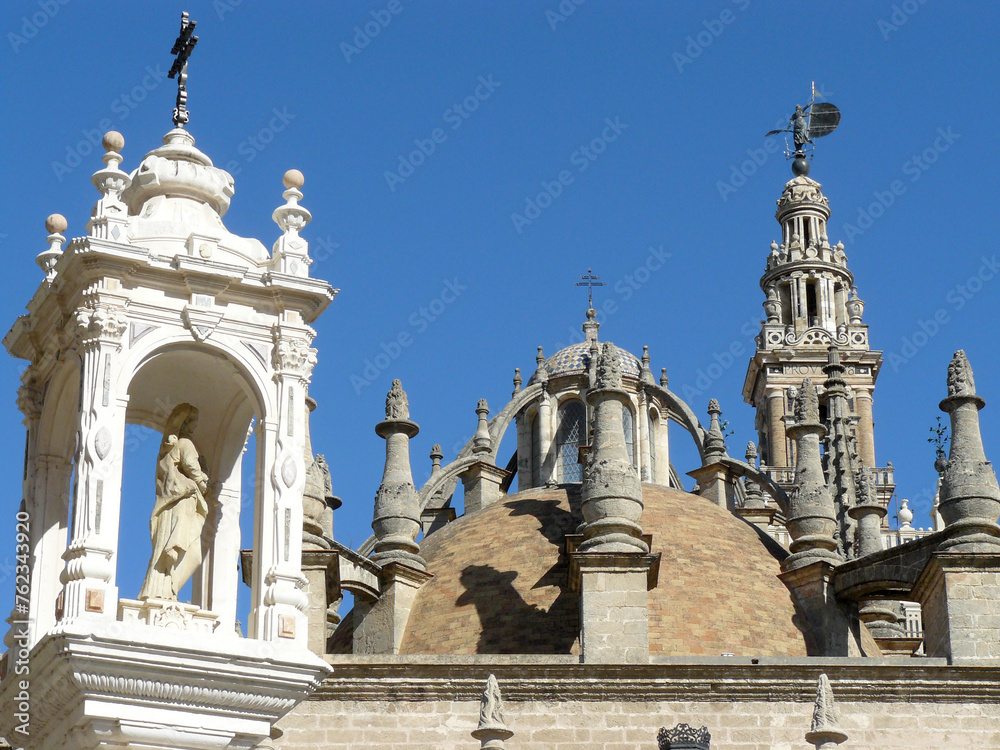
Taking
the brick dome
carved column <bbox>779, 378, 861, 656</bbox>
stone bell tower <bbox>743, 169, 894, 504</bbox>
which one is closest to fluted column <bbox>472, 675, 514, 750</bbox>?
the brick dome

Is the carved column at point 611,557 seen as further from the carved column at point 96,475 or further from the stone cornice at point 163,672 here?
the carved column at point 96,475

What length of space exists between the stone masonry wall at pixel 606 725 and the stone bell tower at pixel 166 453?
8324mm

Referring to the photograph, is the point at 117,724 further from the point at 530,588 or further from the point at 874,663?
the point at 530,588

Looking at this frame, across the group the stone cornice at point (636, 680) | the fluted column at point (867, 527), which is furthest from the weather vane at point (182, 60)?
the fluted column at point (867, 527)

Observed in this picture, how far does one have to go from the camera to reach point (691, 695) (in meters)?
23.5

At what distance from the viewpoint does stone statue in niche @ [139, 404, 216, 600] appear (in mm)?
14617

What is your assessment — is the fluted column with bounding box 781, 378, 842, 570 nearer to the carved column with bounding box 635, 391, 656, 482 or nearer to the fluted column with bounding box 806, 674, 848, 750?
the fluted column with bounding box 806, 674, 848, 750

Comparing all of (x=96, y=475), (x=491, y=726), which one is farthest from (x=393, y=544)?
(x=96, y=475)

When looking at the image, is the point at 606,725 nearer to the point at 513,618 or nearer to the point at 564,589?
the point at 513,618

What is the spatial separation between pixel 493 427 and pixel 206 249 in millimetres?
22312

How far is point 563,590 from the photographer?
90.7 feet

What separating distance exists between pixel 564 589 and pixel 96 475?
14.5 metres

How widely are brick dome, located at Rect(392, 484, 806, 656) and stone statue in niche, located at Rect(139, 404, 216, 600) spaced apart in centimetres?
1173

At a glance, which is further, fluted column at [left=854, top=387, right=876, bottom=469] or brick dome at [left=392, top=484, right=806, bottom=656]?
fluted column at [left=854, top=387, right=876, bottom=469]
